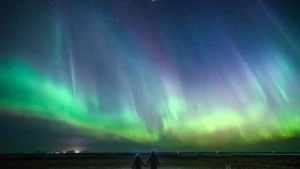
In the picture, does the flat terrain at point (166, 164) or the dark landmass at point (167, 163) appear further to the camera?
the dark landmass at point (167, 163)

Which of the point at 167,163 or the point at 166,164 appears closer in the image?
the point at 166,164

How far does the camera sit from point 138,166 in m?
22.4

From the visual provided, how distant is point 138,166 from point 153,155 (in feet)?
5.00

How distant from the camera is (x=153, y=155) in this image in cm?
2327

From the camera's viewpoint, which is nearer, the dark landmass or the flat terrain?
the flat terrain
